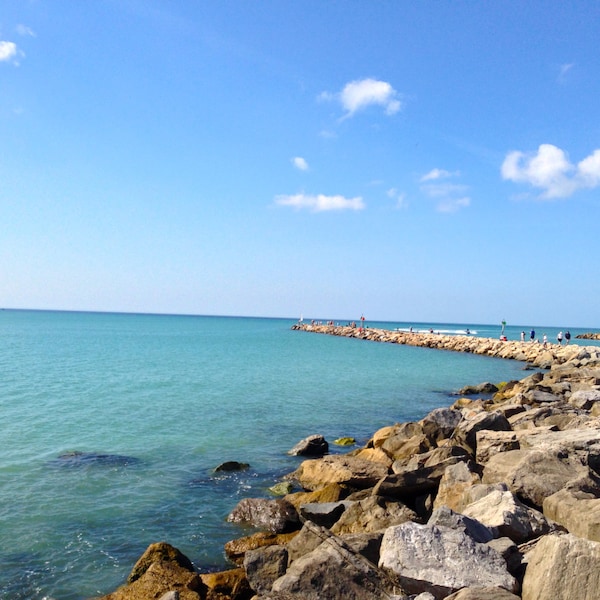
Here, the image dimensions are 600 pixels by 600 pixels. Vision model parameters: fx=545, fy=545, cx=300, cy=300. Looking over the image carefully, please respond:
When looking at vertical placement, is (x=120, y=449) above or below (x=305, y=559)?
below

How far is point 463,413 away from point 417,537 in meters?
10.7

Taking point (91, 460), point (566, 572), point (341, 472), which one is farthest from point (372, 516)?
point (91, 460)

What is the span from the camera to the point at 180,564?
24.5 ft

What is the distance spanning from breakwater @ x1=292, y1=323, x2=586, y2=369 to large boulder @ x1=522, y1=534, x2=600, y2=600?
38.0 m

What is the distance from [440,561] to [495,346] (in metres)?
52.4

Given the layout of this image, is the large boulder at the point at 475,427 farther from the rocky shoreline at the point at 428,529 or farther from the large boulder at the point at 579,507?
the large boulder at the point at 579,507

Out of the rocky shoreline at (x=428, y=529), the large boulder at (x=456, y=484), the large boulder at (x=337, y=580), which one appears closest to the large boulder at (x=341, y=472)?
the rocky shoreline at (x=428, y=529)

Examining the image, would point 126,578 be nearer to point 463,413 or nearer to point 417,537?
point 417,537

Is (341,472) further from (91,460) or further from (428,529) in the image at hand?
(91,460)

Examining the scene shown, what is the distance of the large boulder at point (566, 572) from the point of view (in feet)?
15.0

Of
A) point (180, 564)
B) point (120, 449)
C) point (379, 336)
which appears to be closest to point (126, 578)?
point (180, 564)

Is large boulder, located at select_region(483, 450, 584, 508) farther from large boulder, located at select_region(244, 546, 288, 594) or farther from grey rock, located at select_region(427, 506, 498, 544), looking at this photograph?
large boulder, located at select_region(244, 546, 288, 594)

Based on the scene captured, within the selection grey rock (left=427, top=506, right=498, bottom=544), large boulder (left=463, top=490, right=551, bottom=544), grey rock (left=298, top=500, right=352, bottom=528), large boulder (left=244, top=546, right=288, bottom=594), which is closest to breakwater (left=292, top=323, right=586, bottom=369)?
grey rock (left=298, top=500, right=352, bottom=528)

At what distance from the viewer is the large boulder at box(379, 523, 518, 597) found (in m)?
5.30
